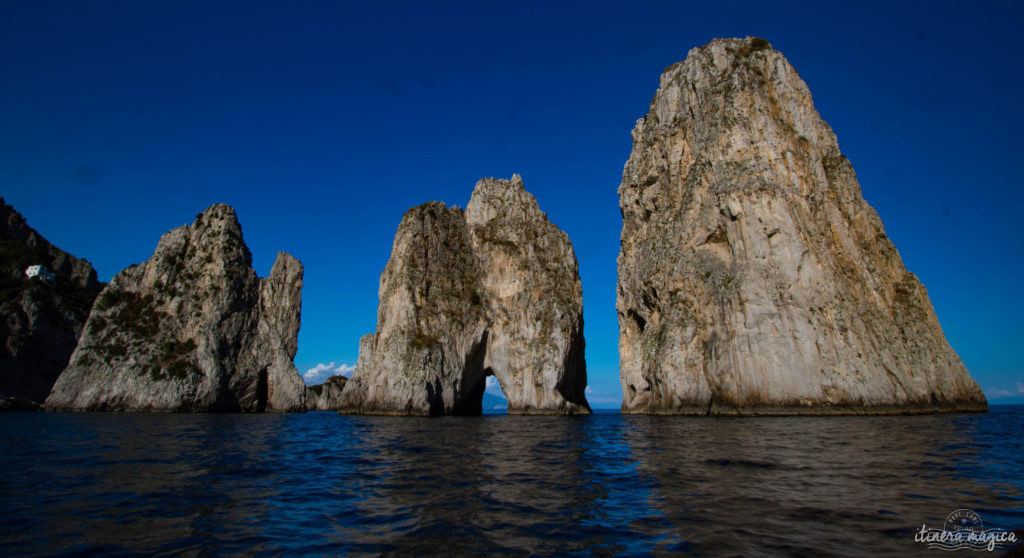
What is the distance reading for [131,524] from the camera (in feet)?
30.4

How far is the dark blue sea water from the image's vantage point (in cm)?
813

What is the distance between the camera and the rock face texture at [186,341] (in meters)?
63.2

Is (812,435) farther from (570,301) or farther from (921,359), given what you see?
(570,301)

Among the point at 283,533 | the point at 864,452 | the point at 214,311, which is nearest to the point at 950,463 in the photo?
the point at 864,452

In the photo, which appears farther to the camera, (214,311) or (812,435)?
(214,311)

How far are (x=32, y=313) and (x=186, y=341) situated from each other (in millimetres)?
21124

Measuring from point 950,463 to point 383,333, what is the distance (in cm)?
5708

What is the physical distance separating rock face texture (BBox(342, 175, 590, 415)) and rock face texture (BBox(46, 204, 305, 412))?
1648 centimetres
